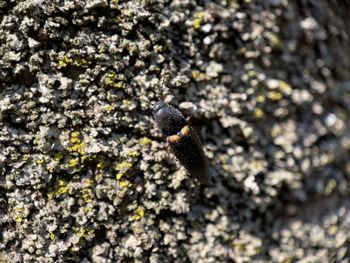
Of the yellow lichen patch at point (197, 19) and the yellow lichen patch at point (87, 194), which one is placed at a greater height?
the yellow lichen patch at point (197, 19)

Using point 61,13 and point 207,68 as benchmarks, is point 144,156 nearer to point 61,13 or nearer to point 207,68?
point 207,68

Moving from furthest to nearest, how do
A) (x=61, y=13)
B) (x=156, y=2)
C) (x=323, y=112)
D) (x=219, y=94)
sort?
(x=323, y=112), (x=219, y=94), (x=156, y=2), (x=61, y=13)

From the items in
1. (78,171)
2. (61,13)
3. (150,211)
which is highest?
(61,13)

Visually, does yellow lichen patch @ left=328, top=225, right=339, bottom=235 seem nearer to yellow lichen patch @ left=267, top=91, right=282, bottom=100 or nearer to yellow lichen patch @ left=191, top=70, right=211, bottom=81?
yellow lichen patch @ left=267, top=91, right=282, bottom=100

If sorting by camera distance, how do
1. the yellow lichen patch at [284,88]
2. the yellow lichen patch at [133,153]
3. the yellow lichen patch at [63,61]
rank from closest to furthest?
the yellow lichen patch at [63,61] → the yellow lichen patch at [133,153] → the yellow lichen patch at [284,88]

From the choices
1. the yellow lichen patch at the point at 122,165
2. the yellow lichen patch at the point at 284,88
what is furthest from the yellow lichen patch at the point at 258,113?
the yellow lichen patch at the point at 122,165

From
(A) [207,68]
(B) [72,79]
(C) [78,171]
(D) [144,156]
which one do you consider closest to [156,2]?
(A) [207,68]

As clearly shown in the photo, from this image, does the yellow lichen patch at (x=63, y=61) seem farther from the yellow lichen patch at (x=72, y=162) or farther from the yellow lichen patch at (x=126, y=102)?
the yellow lichen patch at (x=72, y=162)
